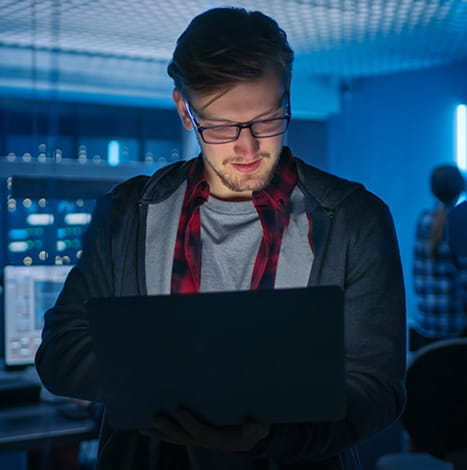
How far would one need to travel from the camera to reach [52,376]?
3.06ft

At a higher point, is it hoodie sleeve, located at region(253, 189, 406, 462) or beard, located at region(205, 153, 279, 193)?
beard, located at region(205, 153, 279, 193)

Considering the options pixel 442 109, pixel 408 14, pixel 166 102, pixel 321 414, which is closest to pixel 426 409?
pixel 321 414

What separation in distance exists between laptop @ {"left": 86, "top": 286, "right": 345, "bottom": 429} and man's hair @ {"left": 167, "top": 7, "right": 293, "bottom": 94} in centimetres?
43

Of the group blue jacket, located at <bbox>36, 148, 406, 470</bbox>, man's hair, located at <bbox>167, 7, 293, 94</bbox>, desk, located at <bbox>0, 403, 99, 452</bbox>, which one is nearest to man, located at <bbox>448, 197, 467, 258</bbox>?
blue jacket, located at <bbox>36, 148, 406, 470</bbox>

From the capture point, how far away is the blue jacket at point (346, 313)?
84 centimetres

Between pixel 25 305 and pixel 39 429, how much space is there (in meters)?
0.55

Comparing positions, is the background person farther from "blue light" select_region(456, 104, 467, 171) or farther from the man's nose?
the man's nose

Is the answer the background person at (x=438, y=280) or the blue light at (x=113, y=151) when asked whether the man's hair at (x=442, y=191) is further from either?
the blue light at (x=113, y=151)

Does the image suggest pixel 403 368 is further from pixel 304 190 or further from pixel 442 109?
pixel 442 109

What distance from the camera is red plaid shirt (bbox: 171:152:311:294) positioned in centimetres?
98

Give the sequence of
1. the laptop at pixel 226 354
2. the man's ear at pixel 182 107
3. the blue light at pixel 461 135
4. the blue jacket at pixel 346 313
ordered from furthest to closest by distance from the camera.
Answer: the blue light at pixel 461 135 < the man's ear at pixel 182 107 < the blue jacket at pixel 346 313 < the laptop at pixel 226 354

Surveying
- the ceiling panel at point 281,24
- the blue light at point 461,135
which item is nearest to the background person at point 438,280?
the ceiling panel at point 281,24

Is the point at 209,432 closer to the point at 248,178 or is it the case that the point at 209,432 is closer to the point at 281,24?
the point at 248,178

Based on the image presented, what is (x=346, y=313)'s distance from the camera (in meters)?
0.90
